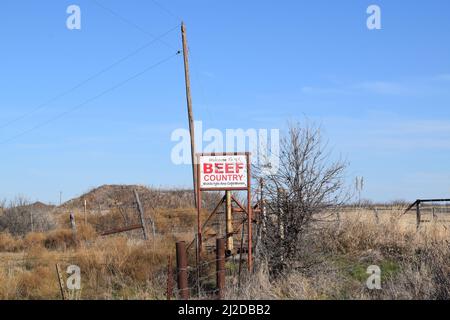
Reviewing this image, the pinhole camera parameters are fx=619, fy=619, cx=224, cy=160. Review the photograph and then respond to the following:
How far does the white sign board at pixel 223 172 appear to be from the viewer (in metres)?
14.1

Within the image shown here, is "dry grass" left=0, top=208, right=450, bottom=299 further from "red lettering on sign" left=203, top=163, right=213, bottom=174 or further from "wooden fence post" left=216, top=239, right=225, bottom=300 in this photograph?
"red lettering on sign" left=203, top=163, right=213, bottom=174

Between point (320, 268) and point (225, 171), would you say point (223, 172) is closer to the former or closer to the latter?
Result: point (225, 171)

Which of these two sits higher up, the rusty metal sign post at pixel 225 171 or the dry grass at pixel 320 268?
the rusty metal sign post at pixel 225 171

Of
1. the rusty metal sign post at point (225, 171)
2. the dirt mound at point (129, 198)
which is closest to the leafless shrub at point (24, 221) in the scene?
the dirt mound at point (129, 198)

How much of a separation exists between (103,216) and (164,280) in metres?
17.3

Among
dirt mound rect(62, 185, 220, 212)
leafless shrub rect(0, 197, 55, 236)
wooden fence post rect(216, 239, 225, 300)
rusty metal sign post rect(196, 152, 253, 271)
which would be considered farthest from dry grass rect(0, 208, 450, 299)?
dirt mound rect(62, 185, 220, 212)

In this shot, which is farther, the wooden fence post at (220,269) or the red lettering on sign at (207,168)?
the red lettering on sign at (207,168)

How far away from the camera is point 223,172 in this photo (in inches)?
559

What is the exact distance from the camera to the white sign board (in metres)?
14.1

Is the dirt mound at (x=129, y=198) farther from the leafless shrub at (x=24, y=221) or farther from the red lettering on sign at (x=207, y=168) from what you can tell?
the red lettering on sign at (x=207, y=168)

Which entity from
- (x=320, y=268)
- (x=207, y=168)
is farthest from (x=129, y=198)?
(x=320, y=268)

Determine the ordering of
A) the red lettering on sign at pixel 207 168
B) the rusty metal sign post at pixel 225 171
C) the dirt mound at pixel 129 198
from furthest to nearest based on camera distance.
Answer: the dirt mound at pixel 129 198 → the red lettering on sign at pixel 207 168 → the rusty metal sign post at pixel 225 171
